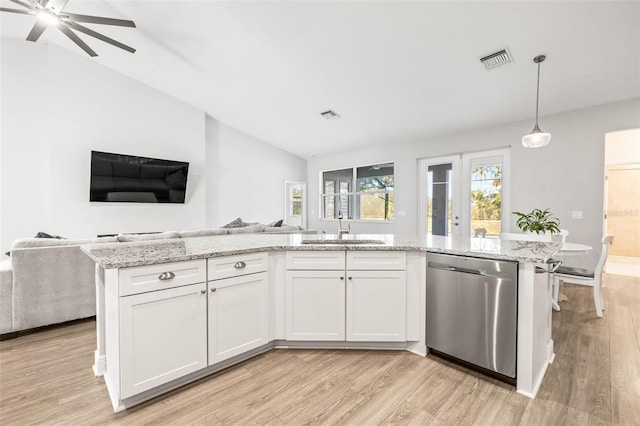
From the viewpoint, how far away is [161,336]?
1.75m

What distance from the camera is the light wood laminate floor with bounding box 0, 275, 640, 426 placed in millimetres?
1626

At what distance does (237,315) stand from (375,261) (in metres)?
1.14

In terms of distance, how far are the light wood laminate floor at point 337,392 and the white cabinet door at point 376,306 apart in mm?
177

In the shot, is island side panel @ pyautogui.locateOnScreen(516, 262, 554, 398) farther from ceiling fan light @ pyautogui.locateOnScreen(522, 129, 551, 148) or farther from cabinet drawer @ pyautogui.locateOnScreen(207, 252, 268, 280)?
ceiling fan light @ pyautogui.locateOnScreen(522, 129, 551, 148)

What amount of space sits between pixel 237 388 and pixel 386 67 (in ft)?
13.2

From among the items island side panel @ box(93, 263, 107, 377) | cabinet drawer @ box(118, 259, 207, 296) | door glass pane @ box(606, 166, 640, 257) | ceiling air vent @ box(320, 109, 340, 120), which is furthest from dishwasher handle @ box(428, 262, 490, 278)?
door glass pane @ box(606, 166, 640, 257)

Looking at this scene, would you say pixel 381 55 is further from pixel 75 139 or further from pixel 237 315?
pixel 75 139

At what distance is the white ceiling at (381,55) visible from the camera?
2.89 m

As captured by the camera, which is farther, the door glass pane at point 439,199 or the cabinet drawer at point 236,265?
the door glass pane at point 439,199

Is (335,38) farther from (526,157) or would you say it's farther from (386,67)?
(526,157)

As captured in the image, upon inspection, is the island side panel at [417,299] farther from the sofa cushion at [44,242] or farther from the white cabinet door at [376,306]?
the sofa cushion at [44,242]

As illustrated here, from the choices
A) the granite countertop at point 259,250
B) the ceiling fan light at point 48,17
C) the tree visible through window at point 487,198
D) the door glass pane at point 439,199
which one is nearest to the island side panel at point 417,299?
the granite countertop at point 259,250

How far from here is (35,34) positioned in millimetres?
3197

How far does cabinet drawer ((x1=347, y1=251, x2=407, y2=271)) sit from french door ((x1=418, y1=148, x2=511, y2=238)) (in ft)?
A: 9.69
